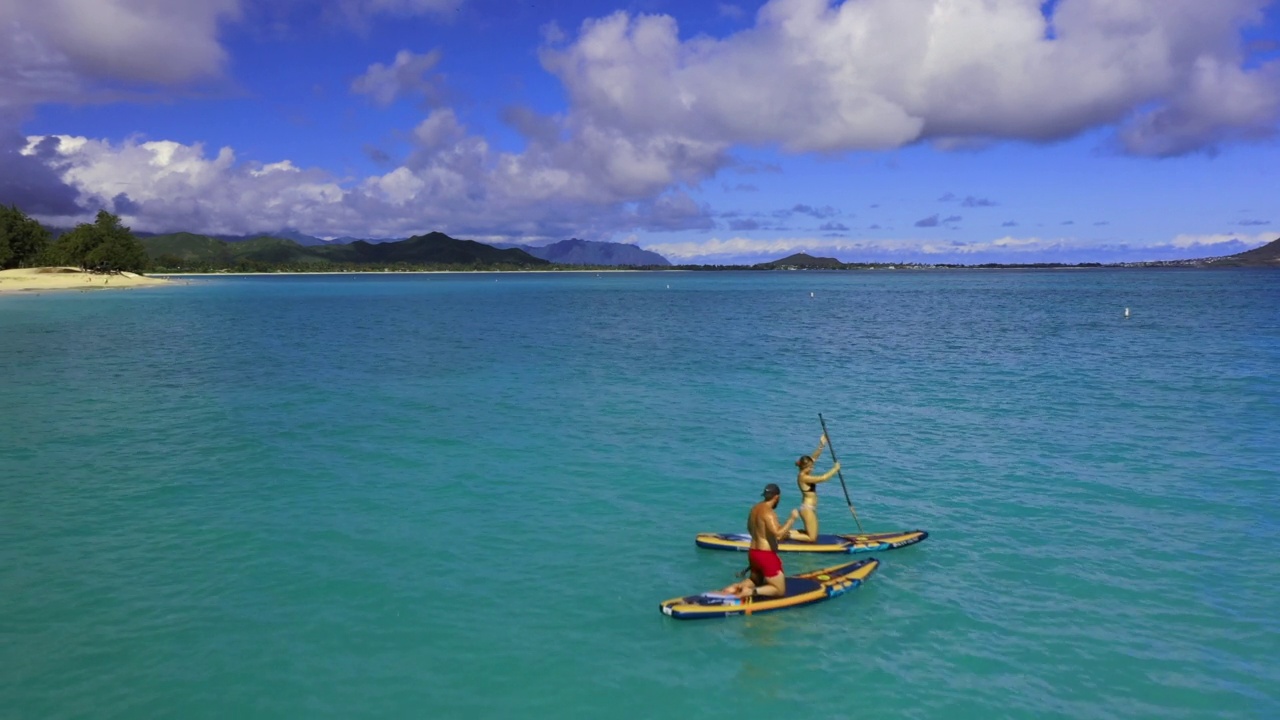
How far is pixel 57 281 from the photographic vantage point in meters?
157

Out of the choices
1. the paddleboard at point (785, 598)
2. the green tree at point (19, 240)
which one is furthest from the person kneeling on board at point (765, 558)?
the green tree at point (19, 240)

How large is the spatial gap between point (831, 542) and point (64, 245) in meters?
199

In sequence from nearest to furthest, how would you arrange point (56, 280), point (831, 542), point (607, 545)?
point (831, 542) < point (607, 545) < point (56, 280)

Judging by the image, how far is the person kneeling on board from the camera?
17.9 meters

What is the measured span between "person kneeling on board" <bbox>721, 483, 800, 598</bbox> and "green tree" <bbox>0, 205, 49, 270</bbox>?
634 ft

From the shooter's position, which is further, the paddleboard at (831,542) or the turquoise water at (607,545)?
the paddleboard at (831,542)

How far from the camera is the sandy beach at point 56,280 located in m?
147

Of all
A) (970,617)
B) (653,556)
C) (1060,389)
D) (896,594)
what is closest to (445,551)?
(653,556)

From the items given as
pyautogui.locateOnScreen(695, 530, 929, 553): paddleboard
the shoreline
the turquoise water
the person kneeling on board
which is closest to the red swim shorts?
the person kneeling on board

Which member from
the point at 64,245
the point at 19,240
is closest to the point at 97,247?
the point at 64,245

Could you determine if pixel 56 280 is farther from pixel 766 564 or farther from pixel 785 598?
pixel 785 598

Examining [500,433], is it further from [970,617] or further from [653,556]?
[970,617]

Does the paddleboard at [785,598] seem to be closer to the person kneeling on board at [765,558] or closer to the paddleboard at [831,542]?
the person kneeling on board at [765,558]

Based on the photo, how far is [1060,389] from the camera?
1812 inches
